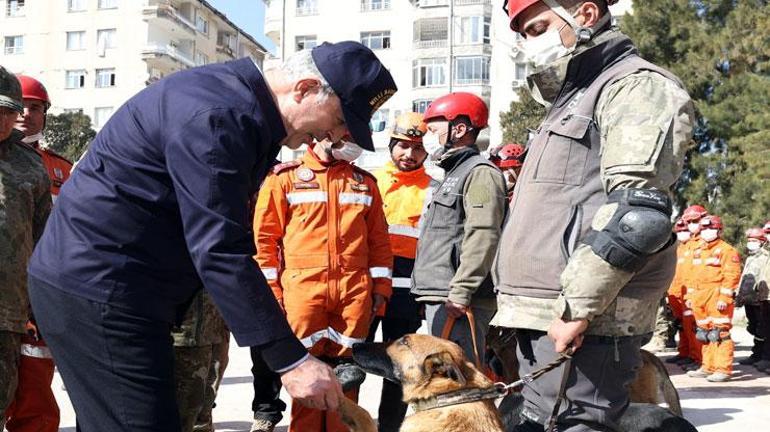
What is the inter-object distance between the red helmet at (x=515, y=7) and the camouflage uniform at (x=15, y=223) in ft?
9.67

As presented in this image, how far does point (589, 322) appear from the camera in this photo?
3.04 metres

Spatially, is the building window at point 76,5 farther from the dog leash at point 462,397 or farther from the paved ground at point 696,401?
the dog leash at point 462,397

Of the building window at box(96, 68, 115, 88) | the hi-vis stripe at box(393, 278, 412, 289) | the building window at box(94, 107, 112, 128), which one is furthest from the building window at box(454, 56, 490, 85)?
the hi-vis stripe at box(393, 278, 412, 289)

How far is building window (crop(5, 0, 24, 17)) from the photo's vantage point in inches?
2331

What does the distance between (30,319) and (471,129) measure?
10.7ft

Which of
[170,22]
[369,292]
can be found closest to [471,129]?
[369,292]

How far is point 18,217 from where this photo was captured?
4.84 m

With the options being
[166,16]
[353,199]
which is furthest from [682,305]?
[166,16]

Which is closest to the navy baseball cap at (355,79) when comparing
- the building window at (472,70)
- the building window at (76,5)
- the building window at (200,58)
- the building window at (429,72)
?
the building window at (429,72)

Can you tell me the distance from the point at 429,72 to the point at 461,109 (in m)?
44.5

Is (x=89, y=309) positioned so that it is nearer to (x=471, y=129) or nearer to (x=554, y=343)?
(x=554, y=343)

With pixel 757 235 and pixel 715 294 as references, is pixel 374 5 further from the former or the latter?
pixel 715 294

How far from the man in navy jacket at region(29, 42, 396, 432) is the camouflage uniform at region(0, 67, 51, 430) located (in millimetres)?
1836

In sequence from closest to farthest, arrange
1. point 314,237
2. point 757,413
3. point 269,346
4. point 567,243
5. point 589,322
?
1. point 269,346
2. point 589,322
3. point 567,243
4. point 314,237
5. point 757,413
